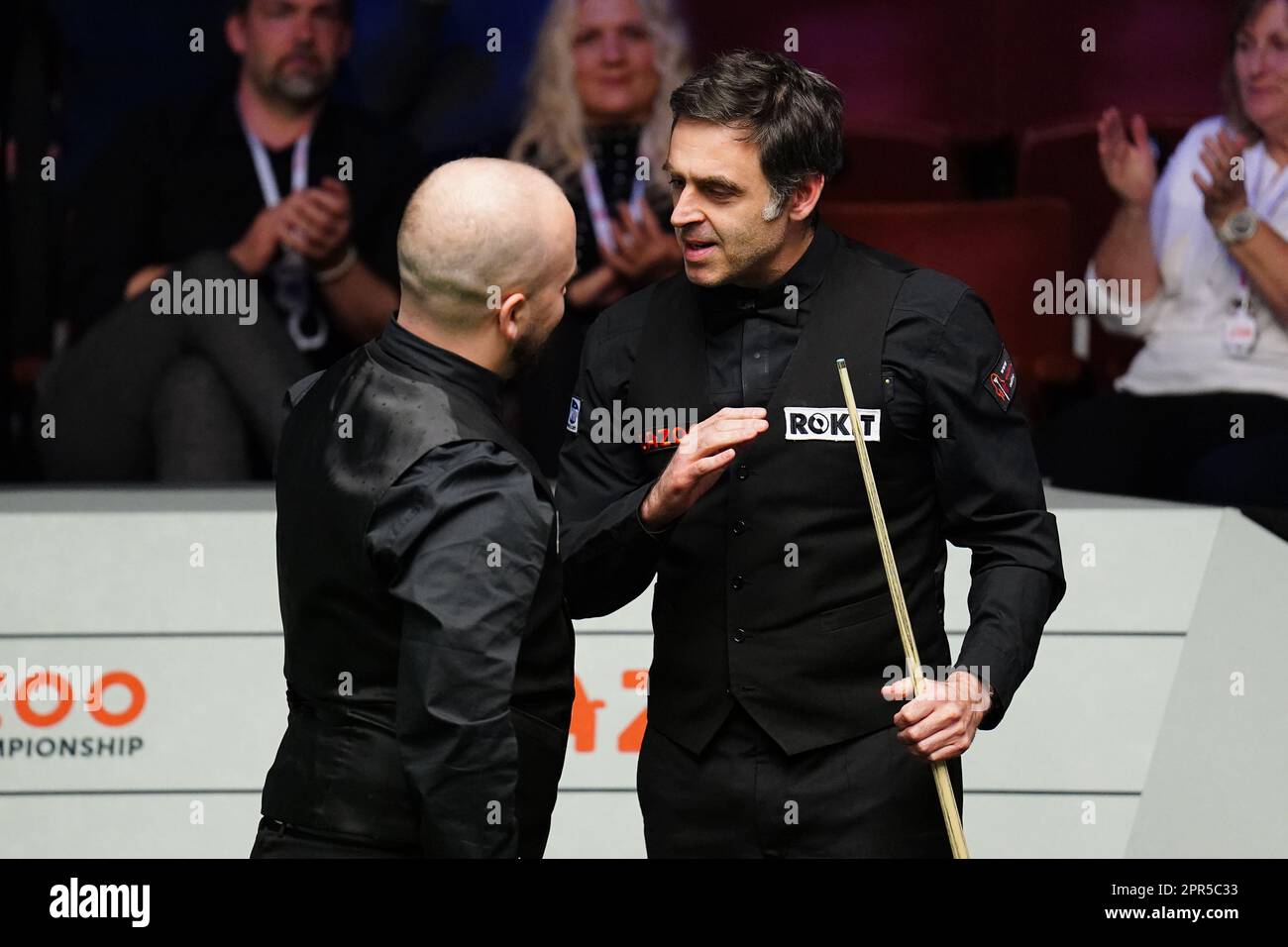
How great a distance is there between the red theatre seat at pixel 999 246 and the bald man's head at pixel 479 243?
282 cm

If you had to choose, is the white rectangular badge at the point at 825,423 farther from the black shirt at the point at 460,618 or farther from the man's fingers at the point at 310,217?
the man's fingers at the point at 310,217

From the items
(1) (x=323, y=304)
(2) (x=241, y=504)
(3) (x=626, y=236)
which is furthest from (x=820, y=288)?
(1) (x=323, y=304)

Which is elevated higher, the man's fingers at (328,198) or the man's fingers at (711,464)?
the man's fingers at (328,198)

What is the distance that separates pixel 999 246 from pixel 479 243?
306cm

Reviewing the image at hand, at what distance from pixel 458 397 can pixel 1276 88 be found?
10.0 ft

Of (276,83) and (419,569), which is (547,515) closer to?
(419,569)

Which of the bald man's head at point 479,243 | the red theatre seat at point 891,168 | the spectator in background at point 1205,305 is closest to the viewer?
the bald man's head at point 479,243

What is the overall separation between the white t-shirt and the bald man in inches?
105

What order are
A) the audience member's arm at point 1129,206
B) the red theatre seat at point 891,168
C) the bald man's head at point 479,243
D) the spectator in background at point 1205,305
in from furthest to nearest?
the red theatre seat at point 891,168 → the audience member's arm at point 1129,206 → the spectator in background at point 1205,305 → the bald man's head at point 479,243

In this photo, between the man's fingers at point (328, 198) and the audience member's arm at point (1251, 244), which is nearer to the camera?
the audience member's arm at point (1251, 244)

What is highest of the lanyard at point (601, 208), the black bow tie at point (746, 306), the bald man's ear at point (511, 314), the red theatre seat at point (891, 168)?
the red theatre seat at point (891, 168)

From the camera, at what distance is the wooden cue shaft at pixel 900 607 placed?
5.68 feet

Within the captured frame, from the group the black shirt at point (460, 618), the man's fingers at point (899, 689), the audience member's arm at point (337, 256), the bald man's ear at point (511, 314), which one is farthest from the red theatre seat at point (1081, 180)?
the black shirt at point (460, 618)

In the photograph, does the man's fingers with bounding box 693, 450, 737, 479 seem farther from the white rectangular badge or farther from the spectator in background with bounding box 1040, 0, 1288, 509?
the spectator in background with bounding box 1040, 0, 1288, 509
